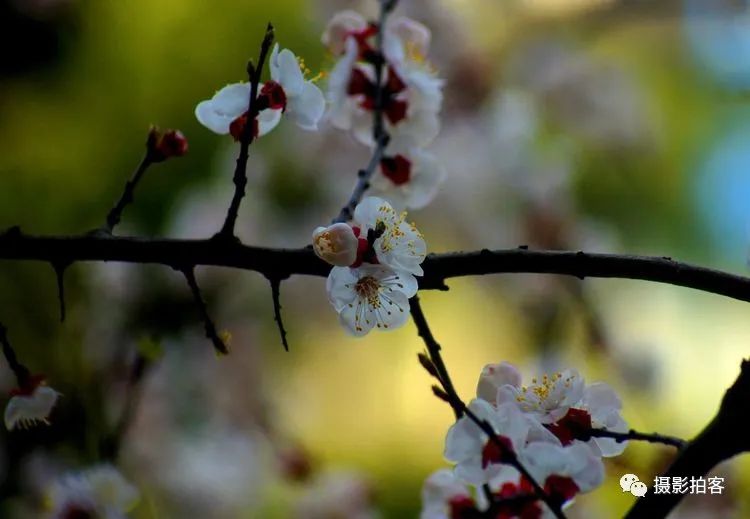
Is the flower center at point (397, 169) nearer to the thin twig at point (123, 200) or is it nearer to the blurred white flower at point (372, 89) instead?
the blurred white flower at point (372, 89)

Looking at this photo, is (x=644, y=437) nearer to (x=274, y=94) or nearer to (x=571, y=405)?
(x=571, y=405)

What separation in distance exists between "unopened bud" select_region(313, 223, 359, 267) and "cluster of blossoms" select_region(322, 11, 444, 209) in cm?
21

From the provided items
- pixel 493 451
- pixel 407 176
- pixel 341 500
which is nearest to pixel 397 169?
pixel 407 176

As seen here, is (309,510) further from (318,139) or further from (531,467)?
(531,467)

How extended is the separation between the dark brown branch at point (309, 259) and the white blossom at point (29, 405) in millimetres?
82

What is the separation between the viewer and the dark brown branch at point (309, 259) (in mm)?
344

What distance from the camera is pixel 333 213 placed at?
1.20 metres

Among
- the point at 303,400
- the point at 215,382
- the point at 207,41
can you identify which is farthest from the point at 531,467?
the point at 207,41

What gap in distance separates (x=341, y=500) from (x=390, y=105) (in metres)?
0.55

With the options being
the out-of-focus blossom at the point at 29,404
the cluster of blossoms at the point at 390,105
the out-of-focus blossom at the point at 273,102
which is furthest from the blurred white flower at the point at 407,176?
the out-of-focus blossom at the point at 29,404

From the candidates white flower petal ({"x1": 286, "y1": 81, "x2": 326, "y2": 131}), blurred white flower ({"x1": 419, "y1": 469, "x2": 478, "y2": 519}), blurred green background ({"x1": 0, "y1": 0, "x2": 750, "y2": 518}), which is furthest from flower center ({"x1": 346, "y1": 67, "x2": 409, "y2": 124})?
blurred green background ({"x1": 0, "y1": 0, "x2": 750, "y2": 518})

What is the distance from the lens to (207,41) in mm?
1419

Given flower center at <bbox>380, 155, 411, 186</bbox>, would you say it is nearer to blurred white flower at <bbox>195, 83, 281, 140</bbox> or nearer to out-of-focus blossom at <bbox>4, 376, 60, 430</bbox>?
blurred white flower at <bbox>195, 83, 281, 140</bbox>

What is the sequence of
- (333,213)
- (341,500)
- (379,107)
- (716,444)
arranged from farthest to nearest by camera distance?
(333,213) → (341,500) → (379,107) → (716,444)
